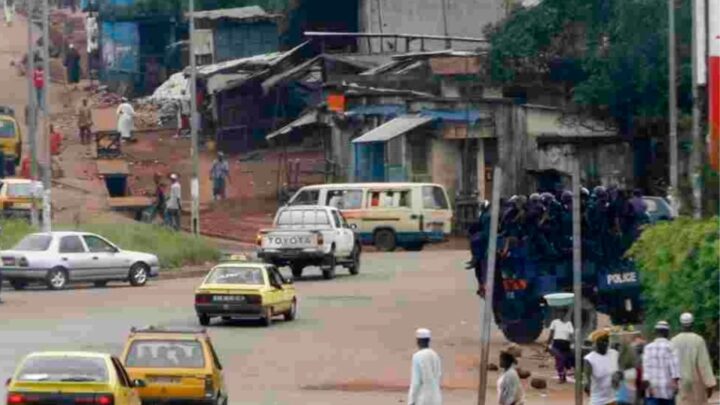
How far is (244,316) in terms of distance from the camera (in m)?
39.7

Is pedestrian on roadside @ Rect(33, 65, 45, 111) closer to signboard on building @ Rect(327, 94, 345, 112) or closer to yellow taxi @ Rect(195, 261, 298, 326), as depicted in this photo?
signboard on building @ Rect(327, 94, 345, 112)

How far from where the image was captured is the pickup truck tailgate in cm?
4916

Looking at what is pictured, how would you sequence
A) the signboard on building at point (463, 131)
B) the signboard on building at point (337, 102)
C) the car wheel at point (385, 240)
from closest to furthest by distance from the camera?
the car wheel at point (385, 240)
the signboard on building at point (463, 131)
the signboard on building at point (337, 102)

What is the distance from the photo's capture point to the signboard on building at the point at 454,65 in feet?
227

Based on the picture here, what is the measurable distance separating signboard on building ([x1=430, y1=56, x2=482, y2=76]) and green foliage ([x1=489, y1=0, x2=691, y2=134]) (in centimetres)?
141

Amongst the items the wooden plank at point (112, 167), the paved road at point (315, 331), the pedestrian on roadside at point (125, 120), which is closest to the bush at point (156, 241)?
the paved road at point (315, 331)

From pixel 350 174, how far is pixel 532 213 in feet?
115

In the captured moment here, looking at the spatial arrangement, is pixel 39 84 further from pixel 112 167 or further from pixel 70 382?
pixel 70 382

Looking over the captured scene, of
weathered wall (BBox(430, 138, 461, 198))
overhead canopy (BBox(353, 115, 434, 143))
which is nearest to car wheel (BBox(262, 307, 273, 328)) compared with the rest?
overhead canopy (BBox(353, 115, 434, 143))

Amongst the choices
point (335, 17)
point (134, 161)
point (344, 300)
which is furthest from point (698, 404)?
point (335, 17)

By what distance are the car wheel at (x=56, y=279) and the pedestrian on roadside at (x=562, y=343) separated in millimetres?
17580

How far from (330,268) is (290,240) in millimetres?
1461

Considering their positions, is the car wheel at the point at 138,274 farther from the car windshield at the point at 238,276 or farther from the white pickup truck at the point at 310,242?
the car windshield at the point at 238,276

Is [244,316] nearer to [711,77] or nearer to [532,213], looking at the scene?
[532,213]
